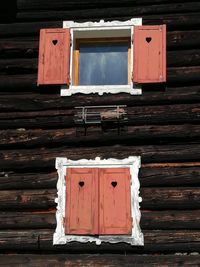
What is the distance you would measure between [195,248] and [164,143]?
1.64 metres

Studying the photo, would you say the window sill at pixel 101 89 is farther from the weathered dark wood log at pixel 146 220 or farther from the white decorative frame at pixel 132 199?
the weathered dark wood log at pixel 146 220

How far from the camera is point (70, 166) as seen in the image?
848 centimetres

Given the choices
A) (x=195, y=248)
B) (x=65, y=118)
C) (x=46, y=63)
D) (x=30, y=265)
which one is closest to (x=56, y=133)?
(x=65, y=118)

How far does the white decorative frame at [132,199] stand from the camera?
800 cm


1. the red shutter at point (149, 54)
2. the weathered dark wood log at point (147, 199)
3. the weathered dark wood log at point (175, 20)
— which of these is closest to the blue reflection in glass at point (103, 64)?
the red shutter at point (149, 54)

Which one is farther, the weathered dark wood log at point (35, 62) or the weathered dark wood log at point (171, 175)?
the weathered dark wood log at point (35, 62)

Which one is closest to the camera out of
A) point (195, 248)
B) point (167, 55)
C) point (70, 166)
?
point (195, 248)

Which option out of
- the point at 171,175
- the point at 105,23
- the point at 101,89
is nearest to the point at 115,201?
the point at 171,175

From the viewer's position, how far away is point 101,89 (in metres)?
8.91

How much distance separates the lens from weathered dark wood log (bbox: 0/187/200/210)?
8148 millimetres

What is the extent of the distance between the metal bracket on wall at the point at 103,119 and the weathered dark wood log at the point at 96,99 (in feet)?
0.44

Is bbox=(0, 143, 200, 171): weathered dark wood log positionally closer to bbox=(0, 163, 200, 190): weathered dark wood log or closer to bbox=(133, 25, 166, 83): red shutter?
bbox=(0, 163, 200, 190): weathered dark wood log

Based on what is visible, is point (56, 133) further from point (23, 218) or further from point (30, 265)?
point (30, 265)

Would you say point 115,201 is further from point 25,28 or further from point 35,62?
point 25,28
